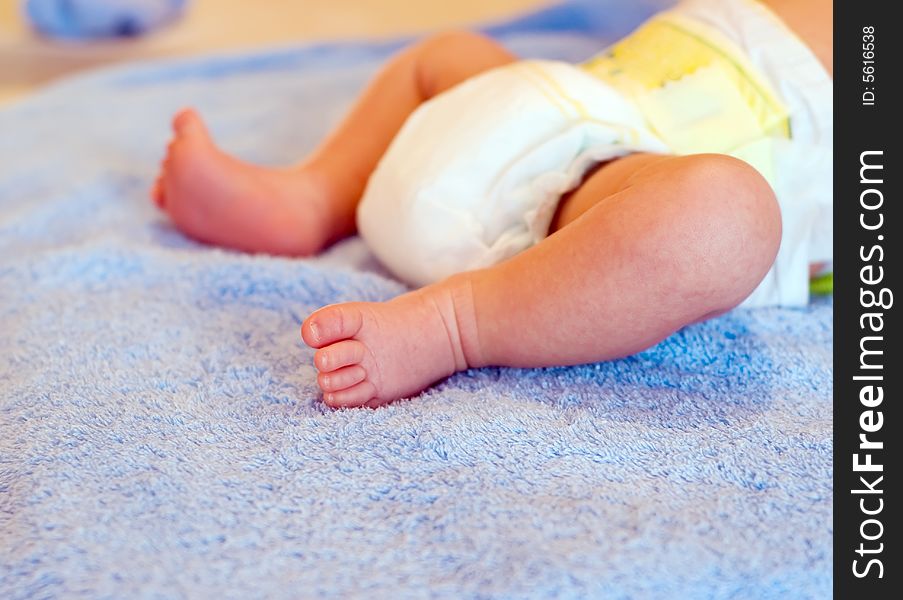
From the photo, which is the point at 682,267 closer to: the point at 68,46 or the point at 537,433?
the point at 537,433

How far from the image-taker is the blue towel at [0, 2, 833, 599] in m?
0.52

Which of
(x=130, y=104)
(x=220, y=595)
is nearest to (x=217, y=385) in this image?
(x=220, y=595)

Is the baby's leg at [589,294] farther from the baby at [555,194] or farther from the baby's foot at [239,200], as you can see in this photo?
the baby's foot at [239,200]

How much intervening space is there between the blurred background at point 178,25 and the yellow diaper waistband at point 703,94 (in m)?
1.27

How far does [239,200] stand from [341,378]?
0.35m

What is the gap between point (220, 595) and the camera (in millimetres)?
510

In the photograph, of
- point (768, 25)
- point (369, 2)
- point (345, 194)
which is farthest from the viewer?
point (369, 2)

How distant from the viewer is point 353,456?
62 centimetres

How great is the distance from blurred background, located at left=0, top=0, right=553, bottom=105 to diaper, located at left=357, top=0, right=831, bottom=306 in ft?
4.08

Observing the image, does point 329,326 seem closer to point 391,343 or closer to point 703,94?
point 391,343

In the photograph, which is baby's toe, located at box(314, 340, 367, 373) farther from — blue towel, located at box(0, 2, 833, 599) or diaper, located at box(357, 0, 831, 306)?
diaper, located at box(357, 0, 831, 306)

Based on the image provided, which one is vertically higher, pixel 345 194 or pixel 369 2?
pixel 369 2

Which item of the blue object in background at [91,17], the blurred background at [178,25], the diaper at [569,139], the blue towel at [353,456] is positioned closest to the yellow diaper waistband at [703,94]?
the diaper at [569,139]
